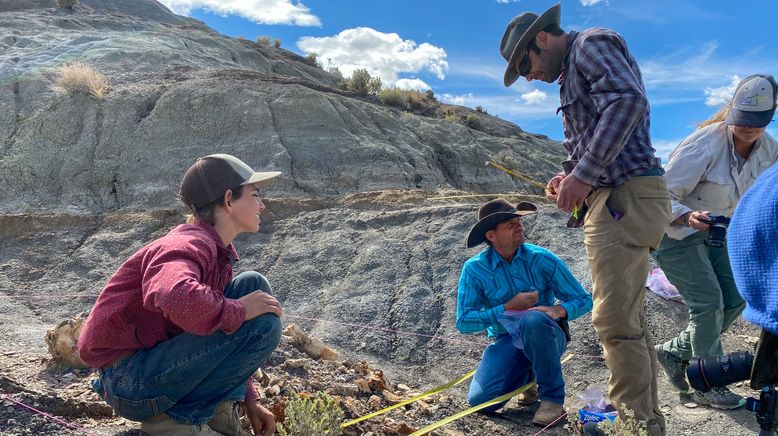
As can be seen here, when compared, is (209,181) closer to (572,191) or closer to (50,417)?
(50,417)

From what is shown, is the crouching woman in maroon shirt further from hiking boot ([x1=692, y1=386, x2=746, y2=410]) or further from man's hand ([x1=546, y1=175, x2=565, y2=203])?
hiking boot ([x1=692, y1=386, x2=746, y2=410])

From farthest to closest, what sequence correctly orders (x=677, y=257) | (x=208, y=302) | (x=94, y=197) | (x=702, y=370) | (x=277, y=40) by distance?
(x=277, y=40) → (x=94, y=197) → (x=677, y=257) → (x=208, y=302) → (x=702, y=370)

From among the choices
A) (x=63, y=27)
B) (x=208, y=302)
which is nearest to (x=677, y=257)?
(x=208, y=302)

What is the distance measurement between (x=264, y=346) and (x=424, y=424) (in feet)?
5.36

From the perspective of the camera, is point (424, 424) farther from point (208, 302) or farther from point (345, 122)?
point (345, 122)

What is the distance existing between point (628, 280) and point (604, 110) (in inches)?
35.6

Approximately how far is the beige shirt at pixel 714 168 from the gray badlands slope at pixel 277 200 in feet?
4.84

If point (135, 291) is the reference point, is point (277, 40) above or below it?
above

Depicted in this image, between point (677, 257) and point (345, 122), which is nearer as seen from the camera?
point (677, 257)

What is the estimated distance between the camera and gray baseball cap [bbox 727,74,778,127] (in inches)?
166

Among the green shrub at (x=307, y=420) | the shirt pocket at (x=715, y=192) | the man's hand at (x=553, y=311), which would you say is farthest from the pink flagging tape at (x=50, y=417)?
the shirt pocket at (x=715, y=192)

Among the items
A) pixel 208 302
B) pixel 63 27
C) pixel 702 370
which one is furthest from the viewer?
pixel 63 27

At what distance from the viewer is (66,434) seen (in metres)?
3.05

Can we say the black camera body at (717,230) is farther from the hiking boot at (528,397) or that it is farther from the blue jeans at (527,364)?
the hiking boot at (528,397)
